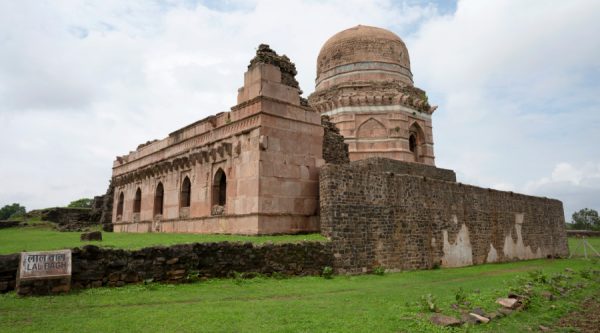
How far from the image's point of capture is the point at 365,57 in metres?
25.5

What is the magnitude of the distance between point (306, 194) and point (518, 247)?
11758 millimetres

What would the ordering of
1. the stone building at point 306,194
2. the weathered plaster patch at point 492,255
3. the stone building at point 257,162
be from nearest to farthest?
the stone building at point 306,194 < the stone building at point 257,162 < the weathered plaster patch at point 492,255

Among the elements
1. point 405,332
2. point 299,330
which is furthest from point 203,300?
point 405,332

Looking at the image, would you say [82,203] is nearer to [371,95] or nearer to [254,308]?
[371,95]

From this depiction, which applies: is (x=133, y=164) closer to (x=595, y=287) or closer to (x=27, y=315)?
(x=27, y=315)

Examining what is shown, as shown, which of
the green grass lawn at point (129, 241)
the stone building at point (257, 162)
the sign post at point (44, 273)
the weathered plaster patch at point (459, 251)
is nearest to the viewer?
the sign post at point (44, 273)

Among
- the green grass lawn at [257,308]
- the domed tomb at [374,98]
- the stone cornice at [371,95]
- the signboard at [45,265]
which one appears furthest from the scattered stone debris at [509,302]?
the stone cornice at [371,95]

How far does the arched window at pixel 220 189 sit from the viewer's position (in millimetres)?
14727

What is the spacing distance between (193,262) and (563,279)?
9.86 metres

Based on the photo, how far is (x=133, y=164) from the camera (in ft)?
72.0

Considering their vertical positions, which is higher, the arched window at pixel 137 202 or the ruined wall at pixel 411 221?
the arched window at pixel 137 202

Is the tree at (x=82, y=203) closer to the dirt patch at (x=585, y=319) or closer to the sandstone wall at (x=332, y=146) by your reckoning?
the sandstone wall at (x=332, y=146)

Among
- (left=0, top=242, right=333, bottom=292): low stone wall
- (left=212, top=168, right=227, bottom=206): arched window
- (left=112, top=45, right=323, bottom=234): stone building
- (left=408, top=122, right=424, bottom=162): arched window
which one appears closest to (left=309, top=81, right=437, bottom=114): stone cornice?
(left=408, top=122, right=424, bottom=162): arched window

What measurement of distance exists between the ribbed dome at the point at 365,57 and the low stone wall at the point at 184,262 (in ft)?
54.8
